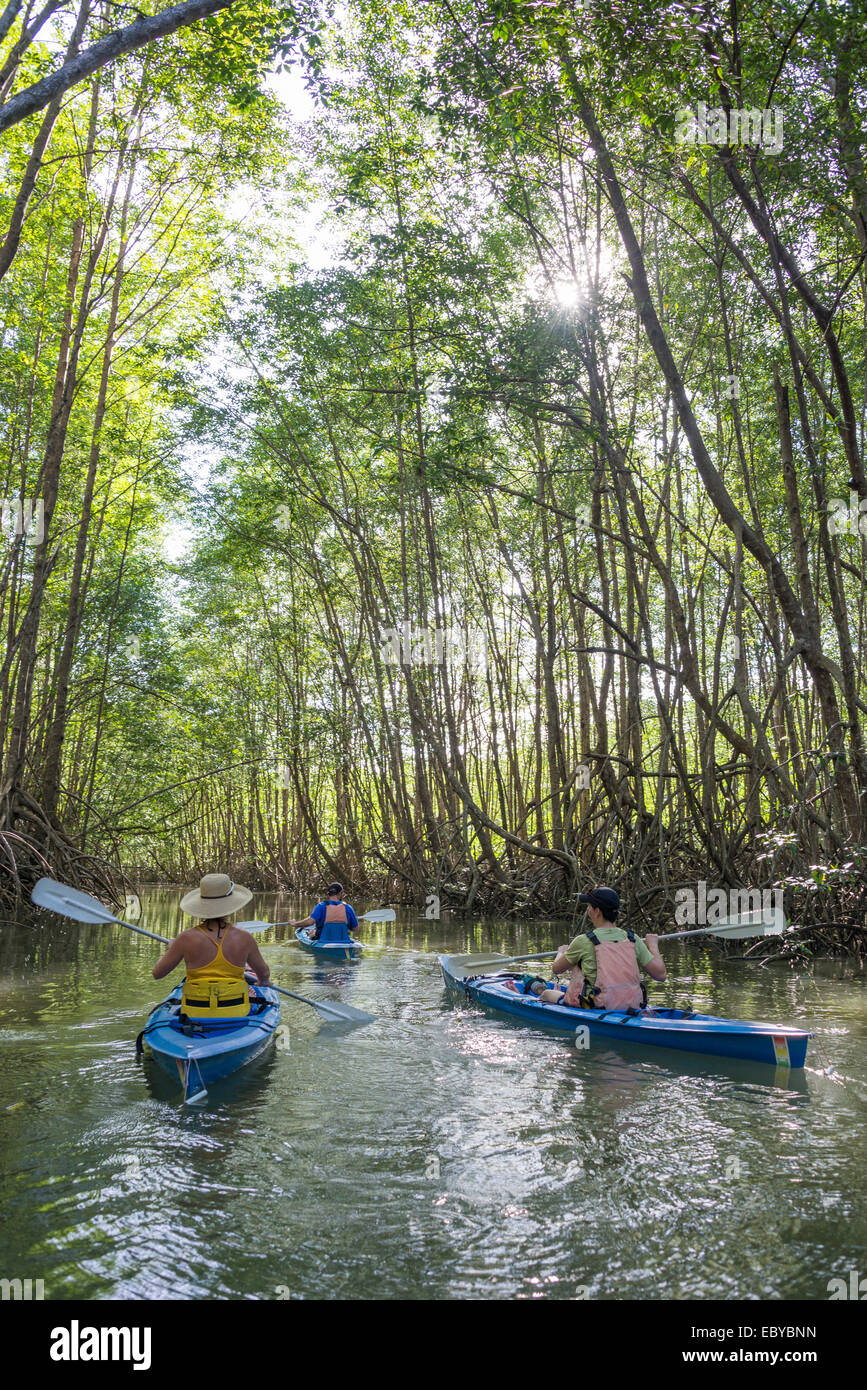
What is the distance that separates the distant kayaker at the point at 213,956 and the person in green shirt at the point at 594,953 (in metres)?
1.99

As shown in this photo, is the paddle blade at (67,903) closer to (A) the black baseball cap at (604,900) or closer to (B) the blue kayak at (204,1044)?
(B) the blue kayak at (204,1044)

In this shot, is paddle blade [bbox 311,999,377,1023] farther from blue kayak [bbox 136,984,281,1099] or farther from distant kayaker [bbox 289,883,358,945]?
distant kayaker [bbox 289,883,358,945]

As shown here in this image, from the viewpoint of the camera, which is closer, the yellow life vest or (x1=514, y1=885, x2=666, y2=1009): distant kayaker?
the yellow life vest

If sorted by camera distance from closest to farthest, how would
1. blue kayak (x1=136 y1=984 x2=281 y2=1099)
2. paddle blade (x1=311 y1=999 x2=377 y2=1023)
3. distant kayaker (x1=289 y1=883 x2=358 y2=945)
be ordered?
1. blue kayak (x1=136 y1=984 x2=281 y2=1099)
2. paddle blade (x1=311 y1=999 x2=377 y2=1023)
3. distant kayaker (x1=289 y1=883 x2=358 y2=945)

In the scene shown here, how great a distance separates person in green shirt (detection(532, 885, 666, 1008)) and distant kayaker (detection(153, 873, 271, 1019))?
1994 mm

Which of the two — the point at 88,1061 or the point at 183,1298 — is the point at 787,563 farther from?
the point at 183,1298

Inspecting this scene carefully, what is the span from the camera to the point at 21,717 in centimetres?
954

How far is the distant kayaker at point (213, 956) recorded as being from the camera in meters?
4.54

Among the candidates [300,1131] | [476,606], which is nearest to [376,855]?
[476,606]

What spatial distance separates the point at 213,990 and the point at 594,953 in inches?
91.1

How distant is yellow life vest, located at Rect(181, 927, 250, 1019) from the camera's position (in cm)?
459

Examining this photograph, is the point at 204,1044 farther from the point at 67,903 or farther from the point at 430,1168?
the point at 67,903

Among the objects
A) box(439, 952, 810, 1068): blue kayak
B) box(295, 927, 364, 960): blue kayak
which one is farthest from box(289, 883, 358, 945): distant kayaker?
box(439, 952, 810, 1068): blue kayak

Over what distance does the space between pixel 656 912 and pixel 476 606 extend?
6978mm
